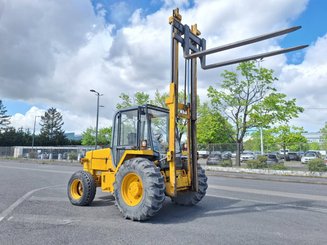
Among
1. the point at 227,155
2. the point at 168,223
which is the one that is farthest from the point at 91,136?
the point at 168,223

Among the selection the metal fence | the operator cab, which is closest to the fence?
the metal fence

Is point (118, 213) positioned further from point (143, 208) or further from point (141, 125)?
point (141, 125)

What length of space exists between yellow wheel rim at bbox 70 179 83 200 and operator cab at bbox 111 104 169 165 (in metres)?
1.45

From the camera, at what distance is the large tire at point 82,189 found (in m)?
7.93

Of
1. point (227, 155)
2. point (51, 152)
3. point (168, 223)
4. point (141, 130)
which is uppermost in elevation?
point (51, 152)

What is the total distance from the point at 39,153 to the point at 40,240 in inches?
1894

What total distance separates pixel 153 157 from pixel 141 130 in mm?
773

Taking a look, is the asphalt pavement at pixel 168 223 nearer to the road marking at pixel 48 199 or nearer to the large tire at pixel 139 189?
the road marking at pixel 48 199

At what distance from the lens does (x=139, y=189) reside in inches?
267

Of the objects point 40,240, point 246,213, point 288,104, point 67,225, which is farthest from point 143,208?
point 288,104

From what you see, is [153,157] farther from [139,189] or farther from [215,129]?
[215,129]

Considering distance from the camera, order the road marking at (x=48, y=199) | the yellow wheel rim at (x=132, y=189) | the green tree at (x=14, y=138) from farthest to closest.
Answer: the green tree at (x=14, y=138)
the road marking at (x=48, y=199)
the yellow wheel rim at (x=132, y=189)

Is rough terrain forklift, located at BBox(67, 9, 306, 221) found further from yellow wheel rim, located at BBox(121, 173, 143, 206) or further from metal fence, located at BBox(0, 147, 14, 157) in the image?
metal fence, located at BBox(0, 147, 14, 157)

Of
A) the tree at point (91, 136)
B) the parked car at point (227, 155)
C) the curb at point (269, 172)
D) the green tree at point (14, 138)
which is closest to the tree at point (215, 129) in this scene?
the parked car at point (227, 155)
